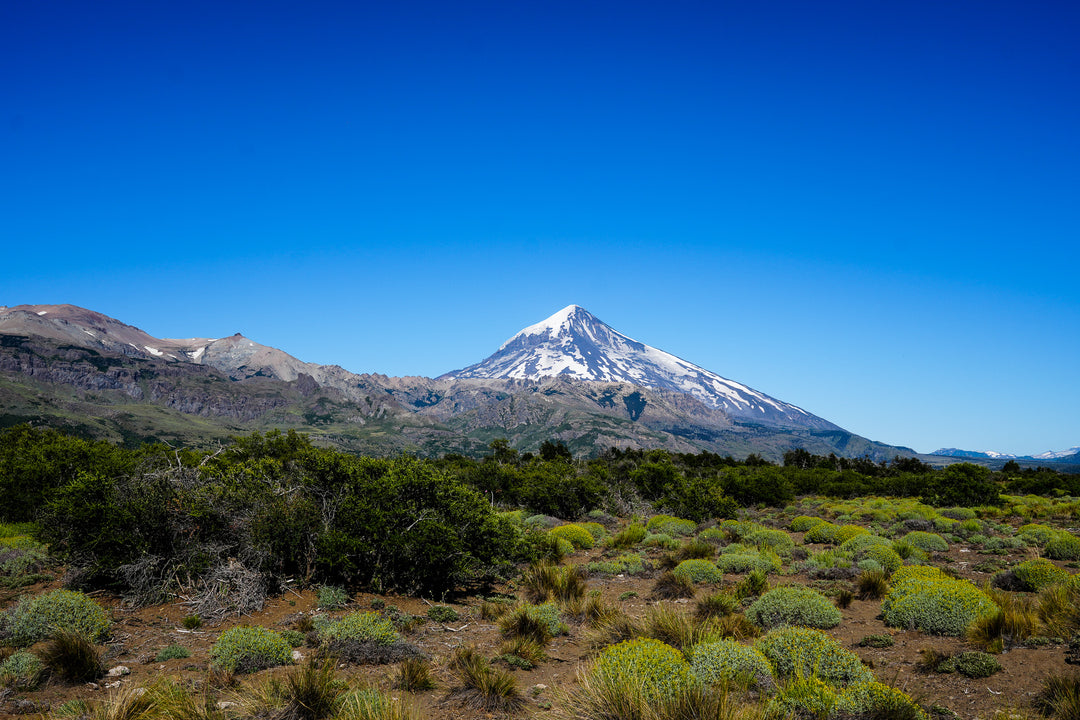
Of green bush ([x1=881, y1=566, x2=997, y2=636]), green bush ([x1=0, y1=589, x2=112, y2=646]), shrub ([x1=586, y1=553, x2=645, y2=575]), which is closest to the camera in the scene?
green bush ([x1=0, y1=589, x2=112, y2=646])

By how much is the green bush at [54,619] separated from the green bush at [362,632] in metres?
3.74

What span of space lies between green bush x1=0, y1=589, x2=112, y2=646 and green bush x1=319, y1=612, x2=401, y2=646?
374cm

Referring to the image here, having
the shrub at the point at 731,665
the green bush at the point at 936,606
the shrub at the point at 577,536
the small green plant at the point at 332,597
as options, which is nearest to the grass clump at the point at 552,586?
the small green plant at the point at 332,597

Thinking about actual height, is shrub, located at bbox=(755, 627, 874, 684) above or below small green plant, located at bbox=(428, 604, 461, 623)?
above

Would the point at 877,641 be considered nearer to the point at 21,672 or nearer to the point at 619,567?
the point at 619,567

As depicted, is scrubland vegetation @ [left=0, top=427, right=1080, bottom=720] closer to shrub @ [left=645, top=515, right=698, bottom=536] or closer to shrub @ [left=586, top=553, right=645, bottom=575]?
shrub @ [left=586, top=553, right=645, bottom=575]

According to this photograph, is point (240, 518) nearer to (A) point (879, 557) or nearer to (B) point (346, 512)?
(B) point (346, 512)

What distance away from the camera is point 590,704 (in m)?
5.97

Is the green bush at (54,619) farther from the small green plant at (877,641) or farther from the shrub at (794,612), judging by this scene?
the small green plant at (877,641)

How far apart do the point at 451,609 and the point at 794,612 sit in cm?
740

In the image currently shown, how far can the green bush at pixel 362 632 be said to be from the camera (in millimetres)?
9234

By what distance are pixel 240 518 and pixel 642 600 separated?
1000 cm

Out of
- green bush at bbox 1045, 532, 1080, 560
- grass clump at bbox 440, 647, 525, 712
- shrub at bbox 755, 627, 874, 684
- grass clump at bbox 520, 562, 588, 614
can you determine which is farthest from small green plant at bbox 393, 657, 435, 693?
green bush at bbox 1045, 532, 1080, 560

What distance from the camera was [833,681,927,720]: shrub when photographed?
19.3 feet
